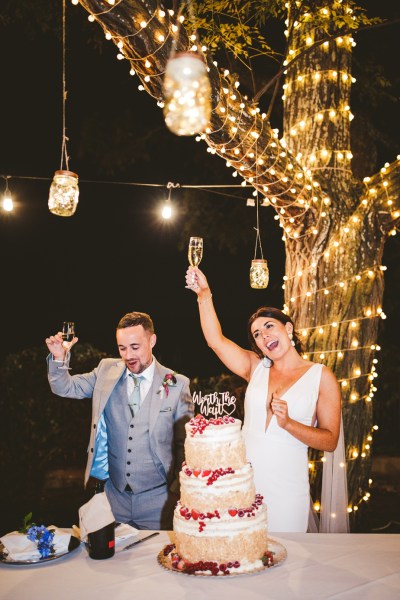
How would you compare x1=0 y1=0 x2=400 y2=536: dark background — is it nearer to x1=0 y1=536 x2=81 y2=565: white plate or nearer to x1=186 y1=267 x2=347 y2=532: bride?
x1=186 y1=267 x2=347 y2=532: bride

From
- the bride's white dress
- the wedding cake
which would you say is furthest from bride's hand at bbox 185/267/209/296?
the wedding cake

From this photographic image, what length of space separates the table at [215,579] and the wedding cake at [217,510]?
9 cm

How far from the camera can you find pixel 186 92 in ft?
7.17

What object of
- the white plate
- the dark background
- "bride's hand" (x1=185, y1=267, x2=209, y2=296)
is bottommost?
the white plate

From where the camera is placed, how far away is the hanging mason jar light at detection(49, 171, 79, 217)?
315 cm

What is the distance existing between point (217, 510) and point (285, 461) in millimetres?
1068

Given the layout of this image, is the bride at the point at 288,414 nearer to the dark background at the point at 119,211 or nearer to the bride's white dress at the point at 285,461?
the bride's white dress at the point at 285,461

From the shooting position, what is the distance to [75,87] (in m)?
11.7

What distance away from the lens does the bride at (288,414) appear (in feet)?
10.8

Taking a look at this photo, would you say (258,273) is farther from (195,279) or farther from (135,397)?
(135,397)

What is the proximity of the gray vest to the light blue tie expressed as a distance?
3 centimetres

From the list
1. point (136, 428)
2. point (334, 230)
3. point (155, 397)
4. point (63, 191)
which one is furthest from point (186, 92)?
point (334, 230)

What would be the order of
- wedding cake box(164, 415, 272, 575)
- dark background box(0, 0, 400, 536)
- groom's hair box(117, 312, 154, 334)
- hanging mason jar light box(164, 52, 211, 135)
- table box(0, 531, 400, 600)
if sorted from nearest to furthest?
1. table box(0, 531, 400, 600)
2. hanging mason jar light box(164, 52, 211, 135)
3. wedding cake box(164, 415, 272, 575)
4. groom's hair box(117, 312, 154, 334)
5. dark background box(0, 0, 400, 536)

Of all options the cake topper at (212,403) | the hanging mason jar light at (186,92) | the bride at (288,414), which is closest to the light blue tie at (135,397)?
the bride at (288,414)
